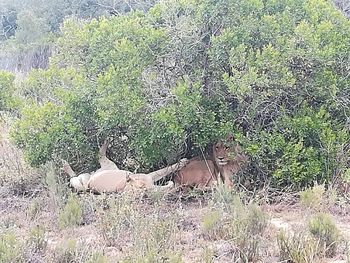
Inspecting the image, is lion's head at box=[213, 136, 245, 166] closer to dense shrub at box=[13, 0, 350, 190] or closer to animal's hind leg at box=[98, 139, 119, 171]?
dense shrub at box=[13, 0, 350, 190]

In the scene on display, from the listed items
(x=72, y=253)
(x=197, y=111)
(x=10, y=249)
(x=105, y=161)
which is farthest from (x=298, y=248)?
(x=105, y=161)

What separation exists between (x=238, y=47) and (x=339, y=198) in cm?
185

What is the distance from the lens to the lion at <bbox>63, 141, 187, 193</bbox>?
5738 mm

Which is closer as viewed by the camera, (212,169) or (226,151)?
(226,151)

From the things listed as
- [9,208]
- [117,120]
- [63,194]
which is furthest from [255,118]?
[9,208]

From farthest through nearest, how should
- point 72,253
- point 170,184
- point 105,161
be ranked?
point 105,161, point 170,184, point 72,253

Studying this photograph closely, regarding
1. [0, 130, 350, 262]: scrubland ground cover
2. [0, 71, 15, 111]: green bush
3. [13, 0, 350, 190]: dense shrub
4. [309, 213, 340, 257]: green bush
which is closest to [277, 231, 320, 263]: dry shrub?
[0, 130, 350, 262]: scrubland ground cover

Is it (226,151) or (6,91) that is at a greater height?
(6,91)

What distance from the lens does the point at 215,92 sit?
19.8 ft

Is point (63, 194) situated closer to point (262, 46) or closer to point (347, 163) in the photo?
point (262, 46)

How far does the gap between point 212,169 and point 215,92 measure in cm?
88

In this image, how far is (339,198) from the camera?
554cm

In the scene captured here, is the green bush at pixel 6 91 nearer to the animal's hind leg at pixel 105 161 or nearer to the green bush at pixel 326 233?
the animal's hind leg at pixel 105 161

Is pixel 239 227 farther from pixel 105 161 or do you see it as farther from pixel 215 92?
pixel 105 161
